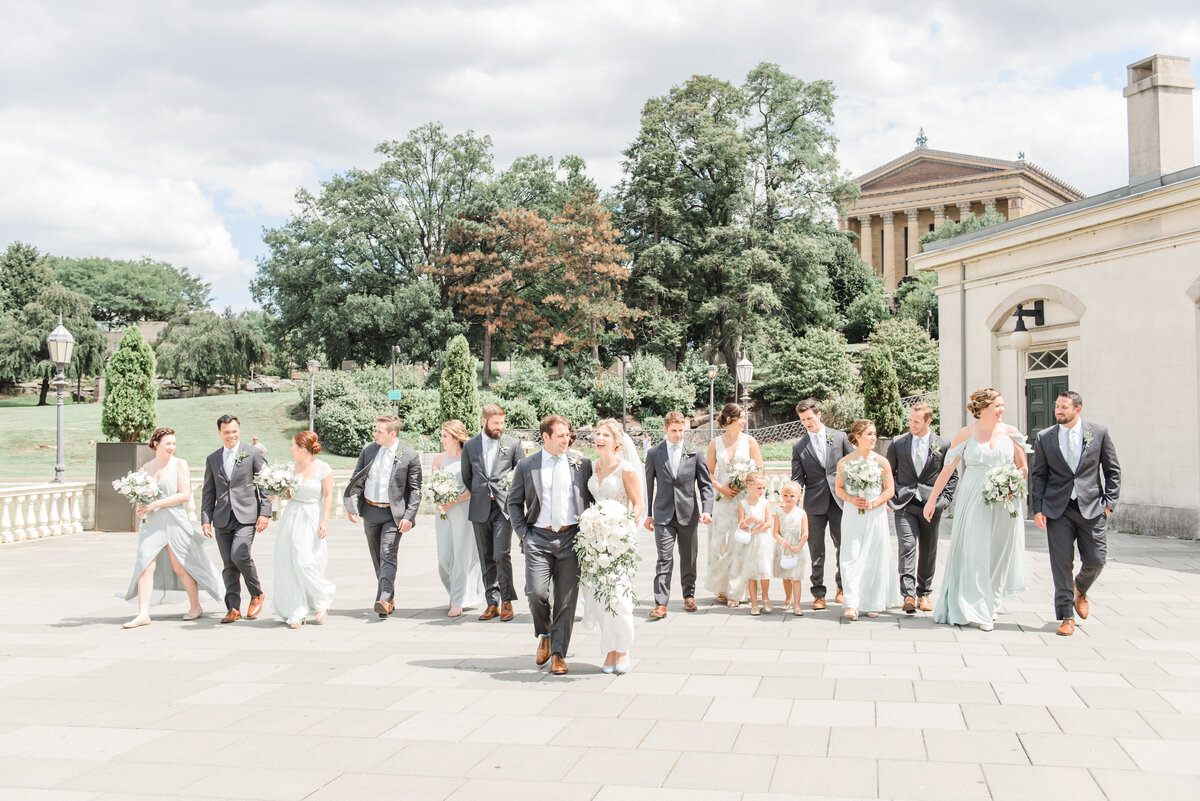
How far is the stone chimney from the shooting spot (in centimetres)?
1661

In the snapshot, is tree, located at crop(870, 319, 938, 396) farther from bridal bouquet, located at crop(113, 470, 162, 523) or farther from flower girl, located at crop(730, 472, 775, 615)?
bridal bouquet, located at crop(113, 470, 162, 523)

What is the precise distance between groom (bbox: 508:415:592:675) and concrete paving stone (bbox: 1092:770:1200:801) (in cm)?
346

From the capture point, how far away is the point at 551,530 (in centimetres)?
678

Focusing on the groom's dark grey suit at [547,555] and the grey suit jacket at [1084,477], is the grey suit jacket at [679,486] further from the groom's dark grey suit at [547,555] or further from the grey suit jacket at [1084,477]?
the grey suit jacket at [1084,477]

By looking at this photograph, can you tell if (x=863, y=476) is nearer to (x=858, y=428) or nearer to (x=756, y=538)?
(x=858, y=428)

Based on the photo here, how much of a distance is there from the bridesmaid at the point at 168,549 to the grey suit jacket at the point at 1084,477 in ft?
24.5

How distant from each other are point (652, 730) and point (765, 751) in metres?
0.69

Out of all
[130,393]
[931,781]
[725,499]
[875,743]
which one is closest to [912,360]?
[130,393]

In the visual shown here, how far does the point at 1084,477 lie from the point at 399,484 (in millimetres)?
5964

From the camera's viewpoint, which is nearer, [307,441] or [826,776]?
[826,776]

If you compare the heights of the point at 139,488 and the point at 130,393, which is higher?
the point at 130,393

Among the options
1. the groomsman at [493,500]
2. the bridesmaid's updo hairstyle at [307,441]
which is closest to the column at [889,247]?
the groomsman at [493,500]

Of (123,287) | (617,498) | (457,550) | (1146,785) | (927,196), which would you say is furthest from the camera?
(123,287)

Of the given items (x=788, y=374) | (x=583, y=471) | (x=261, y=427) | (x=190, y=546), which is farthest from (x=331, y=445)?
(x=583, y=471)
